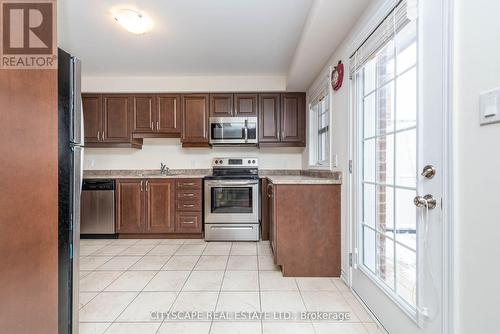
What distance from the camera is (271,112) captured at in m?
3.92

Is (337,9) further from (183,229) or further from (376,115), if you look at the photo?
(183,229)

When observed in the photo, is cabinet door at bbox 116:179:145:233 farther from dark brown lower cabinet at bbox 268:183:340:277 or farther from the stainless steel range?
dark brown lower cabinet at bbox 268:183:340:277

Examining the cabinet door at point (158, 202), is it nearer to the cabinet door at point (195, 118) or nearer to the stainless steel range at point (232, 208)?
the stainless steel range at point (232, 208)

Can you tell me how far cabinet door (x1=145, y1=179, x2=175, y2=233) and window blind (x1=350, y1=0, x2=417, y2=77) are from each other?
2.82m

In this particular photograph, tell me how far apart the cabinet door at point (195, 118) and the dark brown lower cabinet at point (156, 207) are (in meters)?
0.71

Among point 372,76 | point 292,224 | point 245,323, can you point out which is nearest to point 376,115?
point 372,76

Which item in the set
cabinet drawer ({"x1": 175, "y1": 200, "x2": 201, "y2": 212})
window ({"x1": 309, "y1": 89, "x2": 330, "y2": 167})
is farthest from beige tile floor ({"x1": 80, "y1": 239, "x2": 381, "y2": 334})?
window ({"x1": 309, "y1": 89, "x2": 330, "y2": 167})

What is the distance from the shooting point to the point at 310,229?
236 centimetres

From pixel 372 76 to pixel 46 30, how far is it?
6.44 ft

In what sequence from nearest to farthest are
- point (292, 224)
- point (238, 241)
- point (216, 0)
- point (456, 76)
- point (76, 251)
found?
point (456, 76) < point (76, 251) < point (216, 0) < point (292, 224) < point (238, 241)

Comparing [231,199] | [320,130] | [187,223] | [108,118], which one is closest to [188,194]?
[187,223]

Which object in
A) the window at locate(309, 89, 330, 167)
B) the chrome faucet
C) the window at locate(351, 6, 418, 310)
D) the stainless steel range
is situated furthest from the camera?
the chrome faucet

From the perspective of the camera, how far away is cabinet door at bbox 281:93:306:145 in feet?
12.8

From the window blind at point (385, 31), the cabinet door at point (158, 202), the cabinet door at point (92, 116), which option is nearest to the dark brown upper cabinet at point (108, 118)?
the cabinet door at point (92, 116)
